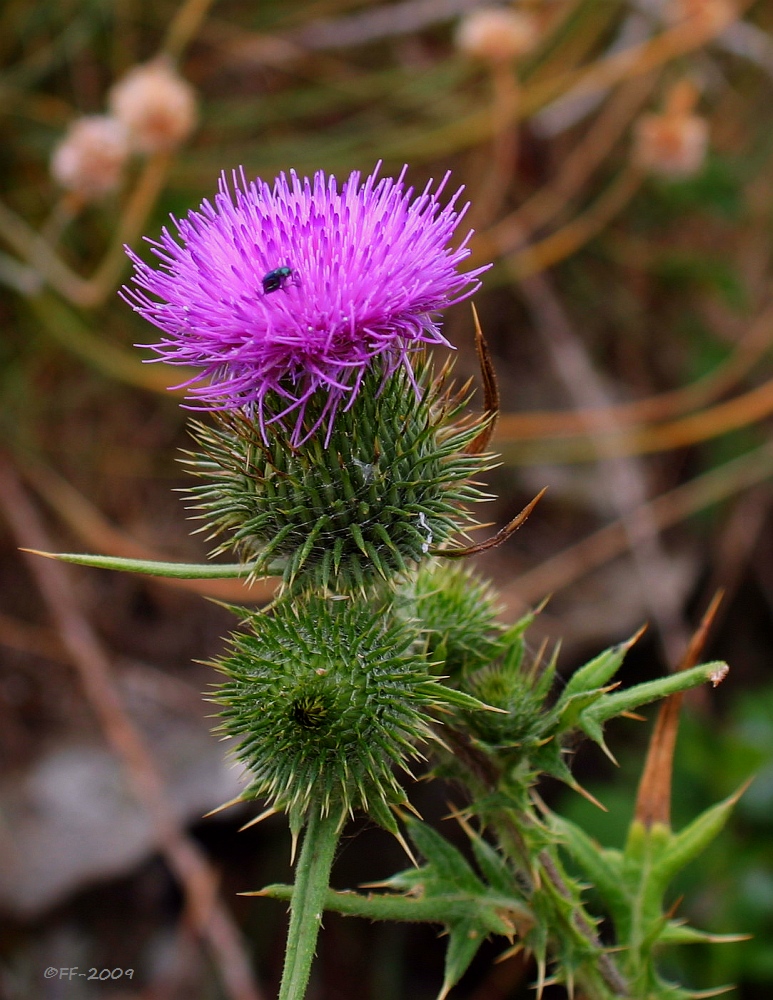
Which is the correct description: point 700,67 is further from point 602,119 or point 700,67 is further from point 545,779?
point 545,779

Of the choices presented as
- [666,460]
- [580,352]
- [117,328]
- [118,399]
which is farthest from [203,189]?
[666,460]

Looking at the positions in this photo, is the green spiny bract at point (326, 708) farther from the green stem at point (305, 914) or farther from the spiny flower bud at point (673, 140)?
the spiny flower bud at point (673, 140)

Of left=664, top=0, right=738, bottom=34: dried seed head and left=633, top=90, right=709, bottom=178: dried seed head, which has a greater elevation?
left=664, top=0, right=738, bottom=34: dried seed head

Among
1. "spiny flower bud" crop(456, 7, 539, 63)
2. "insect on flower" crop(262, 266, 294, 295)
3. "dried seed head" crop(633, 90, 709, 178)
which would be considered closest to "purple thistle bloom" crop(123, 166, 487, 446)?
"insect on flower" crop(262, 266, 294, 295)

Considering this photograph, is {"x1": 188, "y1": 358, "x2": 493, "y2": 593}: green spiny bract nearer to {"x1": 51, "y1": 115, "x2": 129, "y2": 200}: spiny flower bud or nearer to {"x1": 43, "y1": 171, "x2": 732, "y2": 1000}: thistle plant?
{"x1": 43, "y1": 171, "x2": 732, "y2": 1000}: thistle plant

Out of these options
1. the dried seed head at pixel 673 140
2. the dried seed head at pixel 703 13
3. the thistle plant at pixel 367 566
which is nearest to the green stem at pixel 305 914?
the thistle plant at pixel 367 566
